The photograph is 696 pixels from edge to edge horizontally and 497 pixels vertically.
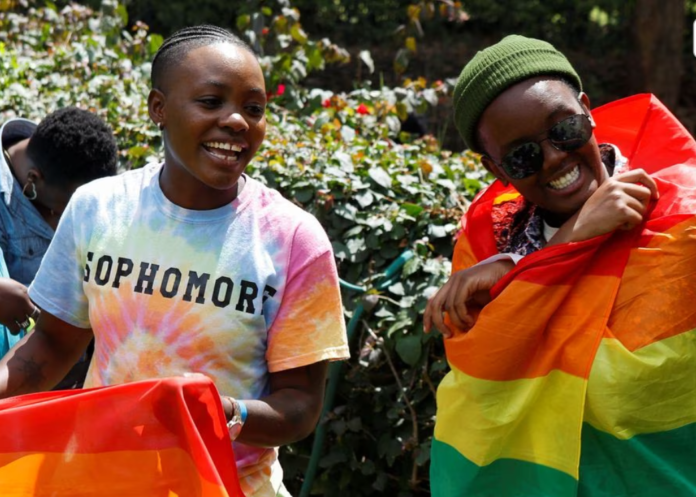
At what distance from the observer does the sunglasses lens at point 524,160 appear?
249 centimetres

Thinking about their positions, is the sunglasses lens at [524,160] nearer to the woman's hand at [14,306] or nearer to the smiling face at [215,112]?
the smiling face at [215,112]

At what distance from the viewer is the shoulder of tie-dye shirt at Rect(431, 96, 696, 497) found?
234 centimetres

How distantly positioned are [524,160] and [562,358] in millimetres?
450

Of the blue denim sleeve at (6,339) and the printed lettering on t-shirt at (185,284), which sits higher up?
the printed lettering on t-shirt at (185,284)

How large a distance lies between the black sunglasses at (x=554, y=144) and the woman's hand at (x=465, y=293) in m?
0.22

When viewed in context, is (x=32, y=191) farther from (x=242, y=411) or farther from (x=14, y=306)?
(x=242, y=411)

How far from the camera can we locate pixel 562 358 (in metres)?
2.43

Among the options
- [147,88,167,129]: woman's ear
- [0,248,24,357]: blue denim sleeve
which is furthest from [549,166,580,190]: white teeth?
[0,248,24,357]: blue denim sleeve

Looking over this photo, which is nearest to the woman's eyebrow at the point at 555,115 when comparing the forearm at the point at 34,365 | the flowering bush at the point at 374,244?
the forearm at the point at 34,365

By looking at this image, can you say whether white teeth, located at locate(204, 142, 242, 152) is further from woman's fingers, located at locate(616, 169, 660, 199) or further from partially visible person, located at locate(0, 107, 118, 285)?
partially visible person, located at locate(0, 107, 118, 285)

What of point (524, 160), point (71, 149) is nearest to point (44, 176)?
point (71, 149)

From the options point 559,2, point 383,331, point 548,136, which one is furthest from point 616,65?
point 548,136

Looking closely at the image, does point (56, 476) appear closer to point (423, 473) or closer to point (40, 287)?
point (40, 287)

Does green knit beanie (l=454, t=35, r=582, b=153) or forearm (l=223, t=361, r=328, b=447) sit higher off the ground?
green knit beanie (l=454, t=35, r=582, b=153)
